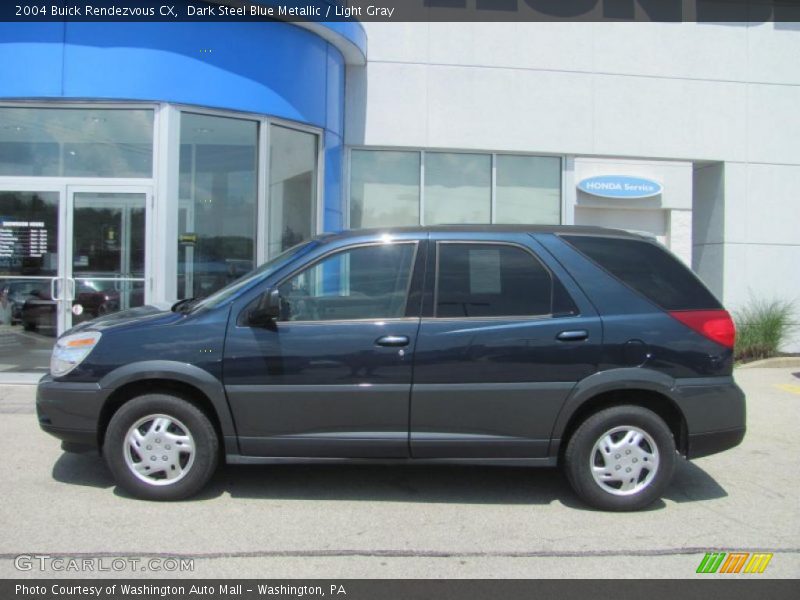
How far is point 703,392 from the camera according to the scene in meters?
4.53

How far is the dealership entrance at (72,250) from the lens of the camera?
8.45m

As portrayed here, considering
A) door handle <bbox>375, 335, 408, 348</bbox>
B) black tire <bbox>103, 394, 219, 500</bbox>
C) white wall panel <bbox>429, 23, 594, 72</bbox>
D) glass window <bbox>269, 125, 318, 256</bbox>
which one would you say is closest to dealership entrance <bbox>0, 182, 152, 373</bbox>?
glass window <bbox>269, 125, 318, 256</bbox>

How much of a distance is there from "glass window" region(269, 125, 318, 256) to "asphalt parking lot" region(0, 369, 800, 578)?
454cm

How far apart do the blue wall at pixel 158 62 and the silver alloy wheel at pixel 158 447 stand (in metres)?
5.09

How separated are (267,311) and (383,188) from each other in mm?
7078

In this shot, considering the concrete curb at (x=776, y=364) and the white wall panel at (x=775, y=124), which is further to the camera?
the white wall panel at (x=775, y=124)

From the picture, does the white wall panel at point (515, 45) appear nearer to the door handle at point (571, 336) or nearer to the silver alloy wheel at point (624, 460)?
the door handle at point (571, 336)

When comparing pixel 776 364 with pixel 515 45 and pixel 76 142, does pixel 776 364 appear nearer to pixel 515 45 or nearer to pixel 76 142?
pixel 515 45

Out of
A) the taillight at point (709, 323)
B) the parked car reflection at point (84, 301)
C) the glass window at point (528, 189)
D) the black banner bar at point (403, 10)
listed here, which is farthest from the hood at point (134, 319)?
the glass window at point (528, 189)

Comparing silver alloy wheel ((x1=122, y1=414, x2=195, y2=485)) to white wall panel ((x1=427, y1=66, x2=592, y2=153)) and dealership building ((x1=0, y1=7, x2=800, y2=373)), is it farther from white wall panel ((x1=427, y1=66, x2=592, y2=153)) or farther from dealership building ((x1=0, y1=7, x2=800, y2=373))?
white wall panel ((x1=427, y1=66, x2=592, y2=153))

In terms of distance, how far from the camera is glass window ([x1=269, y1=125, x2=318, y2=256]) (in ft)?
30.7

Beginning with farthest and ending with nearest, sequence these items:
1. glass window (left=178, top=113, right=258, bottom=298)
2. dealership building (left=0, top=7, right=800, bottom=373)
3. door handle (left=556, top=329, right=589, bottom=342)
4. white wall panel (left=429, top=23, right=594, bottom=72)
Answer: white wall panel (left=429, top=23, right=594, bottom=72)
glass window (left=178, top=113, right=258, bottom=298)
dealership building (left=0, top=7, right=800, bottom=373)
door handle (left=556, top=329, right=589, bottom=342)

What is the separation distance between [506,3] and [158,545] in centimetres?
1010
